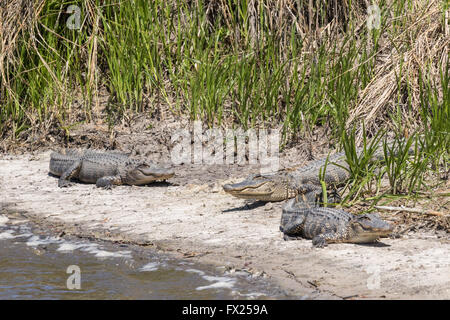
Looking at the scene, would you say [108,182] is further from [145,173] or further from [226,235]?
[226,235]

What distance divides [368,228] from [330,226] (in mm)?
321

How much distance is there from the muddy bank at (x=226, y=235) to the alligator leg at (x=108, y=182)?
103 mm

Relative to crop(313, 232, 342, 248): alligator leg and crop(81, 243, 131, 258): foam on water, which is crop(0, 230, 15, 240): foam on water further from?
crop(313, 232, 342, 248): alligator leg

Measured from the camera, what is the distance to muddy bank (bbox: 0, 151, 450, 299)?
432 centimetres

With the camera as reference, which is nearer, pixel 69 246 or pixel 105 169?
pixel 69 246

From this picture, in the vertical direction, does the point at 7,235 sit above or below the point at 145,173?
below

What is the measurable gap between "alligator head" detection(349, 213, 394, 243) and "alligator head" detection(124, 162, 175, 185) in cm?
261

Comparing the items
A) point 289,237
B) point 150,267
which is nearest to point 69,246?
point 150,267

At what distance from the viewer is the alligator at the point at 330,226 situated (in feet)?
16.1

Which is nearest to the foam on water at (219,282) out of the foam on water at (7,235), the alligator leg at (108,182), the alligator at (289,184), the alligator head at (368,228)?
the alligator head at (368,228)

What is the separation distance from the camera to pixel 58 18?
8.73 metres

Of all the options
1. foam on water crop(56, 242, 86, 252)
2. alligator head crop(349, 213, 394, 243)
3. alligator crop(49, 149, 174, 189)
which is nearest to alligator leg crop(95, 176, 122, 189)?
alligator crop(49, 149, 174, 189)

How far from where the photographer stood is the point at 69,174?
752 cm

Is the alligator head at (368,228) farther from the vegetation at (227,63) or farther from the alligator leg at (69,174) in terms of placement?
the alligator leg at (69,174)
